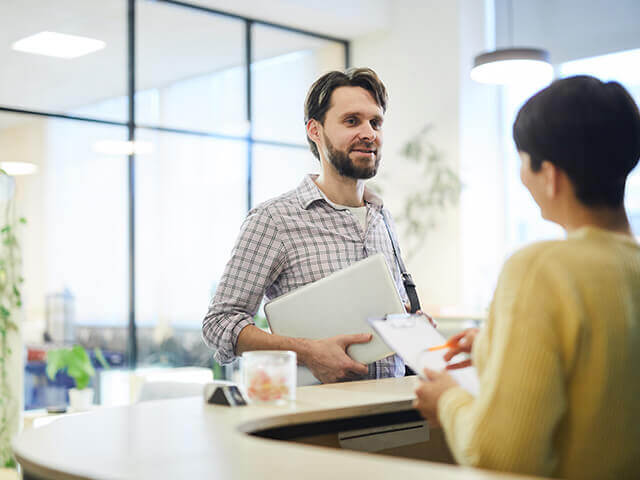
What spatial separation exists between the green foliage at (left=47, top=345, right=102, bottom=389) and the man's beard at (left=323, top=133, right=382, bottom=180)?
331 cm

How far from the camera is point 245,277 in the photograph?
7.63 ft

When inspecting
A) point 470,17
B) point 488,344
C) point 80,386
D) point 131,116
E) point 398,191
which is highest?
point 470,17

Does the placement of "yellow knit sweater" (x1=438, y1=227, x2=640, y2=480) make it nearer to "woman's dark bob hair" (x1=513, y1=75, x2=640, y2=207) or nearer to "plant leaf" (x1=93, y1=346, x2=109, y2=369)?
"woman's dark bob hair" (x1=513, y1=75, x2=640, y2=207)

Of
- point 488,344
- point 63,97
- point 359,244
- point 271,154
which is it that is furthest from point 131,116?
point 488,344

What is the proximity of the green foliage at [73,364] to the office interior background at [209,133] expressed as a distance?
0.16 meters

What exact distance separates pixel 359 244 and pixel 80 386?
3.36 m

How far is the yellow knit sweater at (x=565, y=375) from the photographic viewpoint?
111 centimetres

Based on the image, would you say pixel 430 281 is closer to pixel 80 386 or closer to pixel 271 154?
pixel 271 154

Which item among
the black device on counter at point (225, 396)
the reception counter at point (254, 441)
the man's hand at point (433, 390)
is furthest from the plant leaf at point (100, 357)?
the man's hand at point (433, 390)

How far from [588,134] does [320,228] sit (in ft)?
4.12

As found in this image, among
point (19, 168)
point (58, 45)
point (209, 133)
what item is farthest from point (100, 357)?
point (58, 45)

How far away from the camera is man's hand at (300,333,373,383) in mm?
2080

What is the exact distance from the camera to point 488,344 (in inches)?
50.6

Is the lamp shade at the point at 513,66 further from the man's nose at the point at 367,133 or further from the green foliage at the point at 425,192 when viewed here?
the man's nose at the point at 367,133
